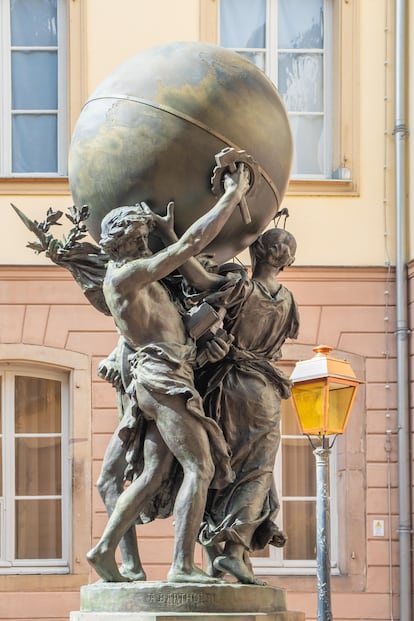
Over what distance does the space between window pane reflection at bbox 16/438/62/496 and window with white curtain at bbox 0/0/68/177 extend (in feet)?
8.33

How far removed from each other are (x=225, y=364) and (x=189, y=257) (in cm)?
78

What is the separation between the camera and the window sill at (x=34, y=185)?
1997cm

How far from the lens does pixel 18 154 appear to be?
20359mm

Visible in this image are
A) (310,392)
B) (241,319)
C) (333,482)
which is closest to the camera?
(241,319)

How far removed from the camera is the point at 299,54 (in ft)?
67.7

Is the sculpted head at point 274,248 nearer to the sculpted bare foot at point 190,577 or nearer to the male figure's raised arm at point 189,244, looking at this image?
the male figure's raised arm at point 189,244

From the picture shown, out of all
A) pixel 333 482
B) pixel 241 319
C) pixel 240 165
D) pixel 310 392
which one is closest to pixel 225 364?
pixel 241 319

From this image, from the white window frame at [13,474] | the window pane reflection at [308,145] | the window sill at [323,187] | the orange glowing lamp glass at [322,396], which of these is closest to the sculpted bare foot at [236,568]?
the orange glowing lamp glass at [322,396]

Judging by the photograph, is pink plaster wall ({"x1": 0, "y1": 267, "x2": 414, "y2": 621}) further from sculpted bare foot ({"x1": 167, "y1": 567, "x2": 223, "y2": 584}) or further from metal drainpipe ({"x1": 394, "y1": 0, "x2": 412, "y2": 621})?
sculpted bare foot ({"x1": 167, "y1": 567, "x2": 223, "y2": 584})

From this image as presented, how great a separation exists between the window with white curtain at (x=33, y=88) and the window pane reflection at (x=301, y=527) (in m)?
3.80

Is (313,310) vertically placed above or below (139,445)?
above

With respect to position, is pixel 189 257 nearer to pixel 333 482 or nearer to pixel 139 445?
pixel 139 445

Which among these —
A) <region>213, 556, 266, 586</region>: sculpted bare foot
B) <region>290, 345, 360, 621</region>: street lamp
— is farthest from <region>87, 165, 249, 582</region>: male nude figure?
<region>290, 345, 360, 621</region>: street lamp

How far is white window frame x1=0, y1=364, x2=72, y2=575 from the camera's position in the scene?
19.6 m
